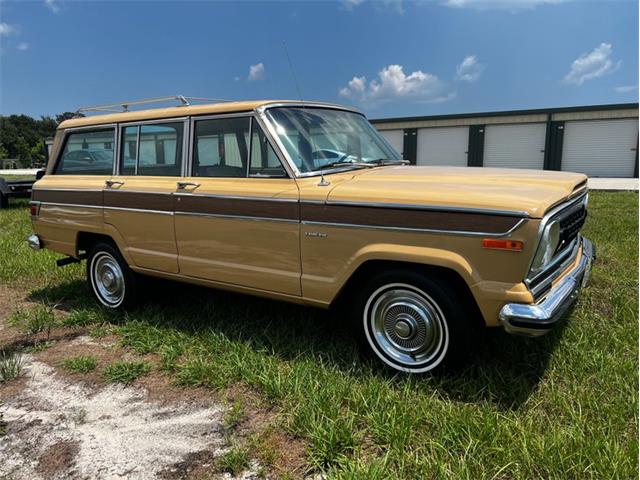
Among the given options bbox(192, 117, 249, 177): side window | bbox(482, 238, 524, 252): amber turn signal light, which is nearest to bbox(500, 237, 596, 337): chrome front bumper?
bbox(482, 238, 524, 252): amber turn signal light

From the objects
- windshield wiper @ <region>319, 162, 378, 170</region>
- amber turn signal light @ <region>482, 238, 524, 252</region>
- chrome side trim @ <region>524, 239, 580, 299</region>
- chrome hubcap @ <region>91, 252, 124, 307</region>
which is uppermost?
windshield wiper @ <region>319, 162, 378, 170</region>

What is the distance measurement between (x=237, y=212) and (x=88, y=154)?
2.37 metres

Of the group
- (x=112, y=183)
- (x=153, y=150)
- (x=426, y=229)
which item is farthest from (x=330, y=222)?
(x=112, y=183)

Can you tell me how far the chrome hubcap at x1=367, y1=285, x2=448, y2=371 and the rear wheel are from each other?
8.64 ft

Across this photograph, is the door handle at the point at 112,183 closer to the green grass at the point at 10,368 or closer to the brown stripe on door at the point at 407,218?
the green grass at the point at 10,368

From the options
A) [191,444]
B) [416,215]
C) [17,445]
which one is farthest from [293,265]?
[17,445]

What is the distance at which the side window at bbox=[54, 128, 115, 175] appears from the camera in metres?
4.94

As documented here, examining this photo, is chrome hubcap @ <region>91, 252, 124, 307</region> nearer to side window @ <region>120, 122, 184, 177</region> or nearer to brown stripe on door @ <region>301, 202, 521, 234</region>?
side window @ <region>120, 122, 184, 177</region>

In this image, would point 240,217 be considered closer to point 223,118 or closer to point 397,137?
point 223,118

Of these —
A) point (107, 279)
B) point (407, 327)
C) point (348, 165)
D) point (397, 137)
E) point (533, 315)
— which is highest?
point (397, 137)

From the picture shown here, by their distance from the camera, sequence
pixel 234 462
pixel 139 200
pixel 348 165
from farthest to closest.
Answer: pixel 139 200, pixel 348 165, pixel 234 462

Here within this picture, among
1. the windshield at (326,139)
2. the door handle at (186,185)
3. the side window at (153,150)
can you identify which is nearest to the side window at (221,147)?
the door handle at (186,185)

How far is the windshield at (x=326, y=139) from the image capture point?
3783 mm

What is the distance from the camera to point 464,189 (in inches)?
122
